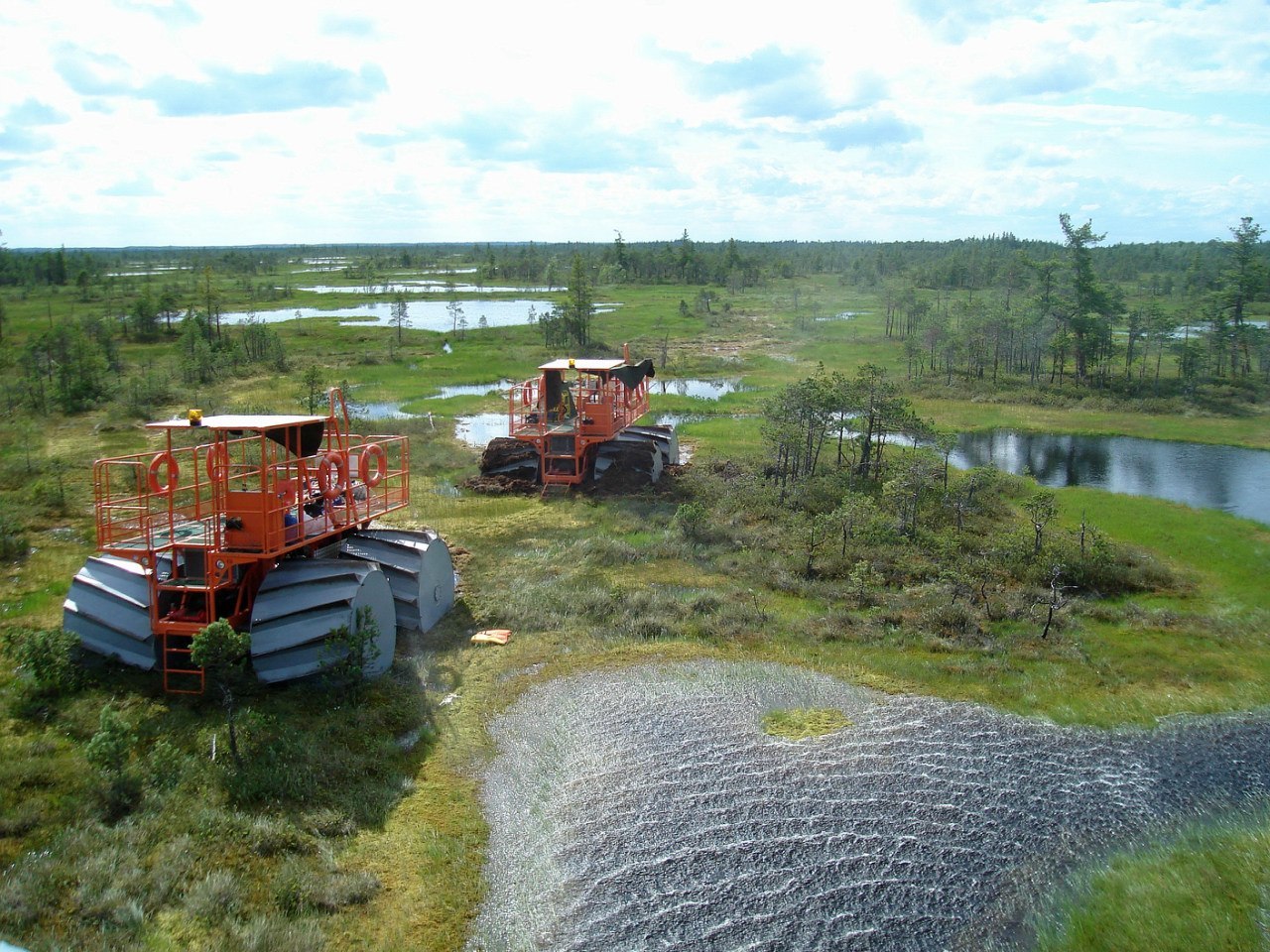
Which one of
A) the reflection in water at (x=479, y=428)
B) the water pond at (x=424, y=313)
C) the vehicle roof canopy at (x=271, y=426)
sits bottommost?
the reflection in water at (x=479, y=428)

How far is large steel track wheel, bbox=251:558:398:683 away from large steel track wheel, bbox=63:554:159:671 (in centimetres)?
162

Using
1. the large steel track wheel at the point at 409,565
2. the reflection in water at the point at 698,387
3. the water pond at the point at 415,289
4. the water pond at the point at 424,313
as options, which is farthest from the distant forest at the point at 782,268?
the large steel track wheel at the point at 409,565

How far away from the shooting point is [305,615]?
43.4 feet

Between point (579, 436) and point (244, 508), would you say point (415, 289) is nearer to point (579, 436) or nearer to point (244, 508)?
point (579, 436)

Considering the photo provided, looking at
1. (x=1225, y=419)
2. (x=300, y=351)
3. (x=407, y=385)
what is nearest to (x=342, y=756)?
(x=407, y=385)

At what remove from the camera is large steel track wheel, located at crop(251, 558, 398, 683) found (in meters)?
13.0

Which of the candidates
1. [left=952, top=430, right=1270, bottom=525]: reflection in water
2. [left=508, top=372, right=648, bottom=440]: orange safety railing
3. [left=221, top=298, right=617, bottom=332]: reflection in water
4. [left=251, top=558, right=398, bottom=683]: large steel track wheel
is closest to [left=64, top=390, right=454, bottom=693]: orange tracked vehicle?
[left=251, top=558, right=398, bottom=683]: large steel track wheel

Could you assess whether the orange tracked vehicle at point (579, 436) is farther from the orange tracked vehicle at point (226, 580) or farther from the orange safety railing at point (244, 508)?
the orange tracked vehicle at point (226, 580)

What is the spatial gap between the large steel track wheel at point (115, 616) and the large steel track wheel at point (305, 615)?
1616 millimetres

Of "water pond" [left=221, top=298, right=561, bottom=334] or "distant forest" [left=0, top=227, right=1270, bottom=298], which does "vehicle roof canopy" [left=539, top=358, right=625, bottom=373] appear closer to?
"water pond" [left=221, top=298, right=561, bottom=334]

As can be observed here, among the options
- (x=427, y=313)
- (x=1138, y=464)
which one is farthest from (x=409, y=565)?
(x=427, y=313)

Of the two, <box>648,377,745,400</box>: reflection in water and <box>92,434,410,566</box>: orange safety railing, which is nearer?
<box>92,434,410,566</box>: orange safety railing

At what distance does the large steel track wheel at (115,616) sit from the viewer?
43.6 ft

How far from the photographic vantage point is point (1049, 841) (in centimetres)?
1040
